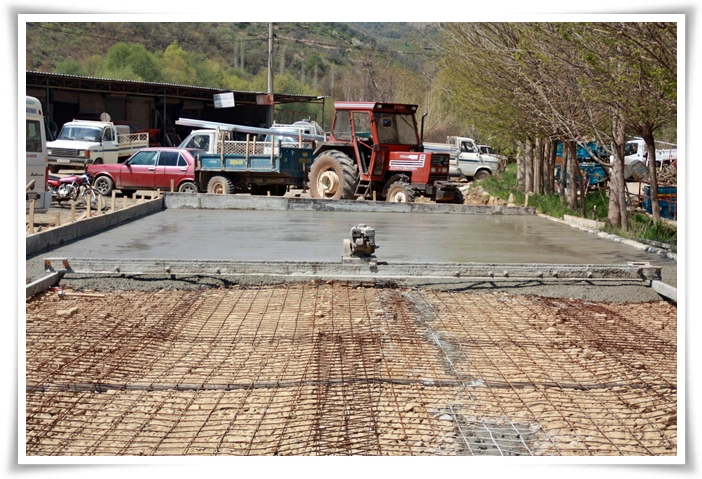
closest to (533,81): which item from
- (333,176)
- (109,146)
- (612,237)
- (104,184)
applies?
(612,237)

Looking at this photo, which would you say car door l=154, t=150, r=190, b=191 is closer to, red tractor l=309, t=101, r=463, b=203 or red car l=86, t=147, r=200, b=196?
red car l=86, t=147, r=200, b=196

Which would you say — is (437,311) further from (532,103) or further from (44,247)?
(532,103)

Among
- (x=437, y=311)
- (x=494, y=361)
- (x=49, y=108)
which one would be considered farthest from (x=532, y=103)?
(x=49, y=108)

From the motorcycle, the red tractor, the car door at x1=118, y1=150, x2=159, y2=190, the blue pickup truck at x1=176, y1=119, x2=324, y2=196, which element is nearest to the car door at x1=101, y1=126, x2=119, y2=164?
the car door at x1=118, y1=150, x2=159, y2=190

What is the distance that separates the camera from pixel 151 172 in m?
20.6

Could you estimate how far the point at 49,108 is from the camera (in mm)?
36906

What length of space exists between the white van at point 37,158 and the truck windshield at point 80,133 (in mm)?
9992

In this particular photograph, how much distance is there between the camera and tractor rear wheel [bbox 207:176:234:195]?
20328mm

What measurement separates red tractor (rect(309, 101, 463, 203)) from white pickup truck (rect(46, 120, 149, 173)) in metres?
8.59

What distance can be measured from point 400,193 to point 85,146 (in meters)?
11.6

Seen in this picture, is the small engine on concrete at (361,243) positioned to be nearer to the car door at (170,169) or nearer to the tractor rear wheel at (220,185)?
the tractor rear wheel at (220,185)

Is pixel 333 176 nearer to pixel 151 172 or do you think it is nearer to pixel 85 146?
pixel 151 172

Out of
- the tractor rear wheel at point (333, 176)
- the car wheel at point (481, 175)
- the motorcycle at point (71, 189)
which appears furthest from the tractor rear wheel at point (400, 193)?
the car wheel at point (481, 175)

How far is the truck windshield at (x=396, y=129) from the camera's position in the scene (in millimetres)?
18672
